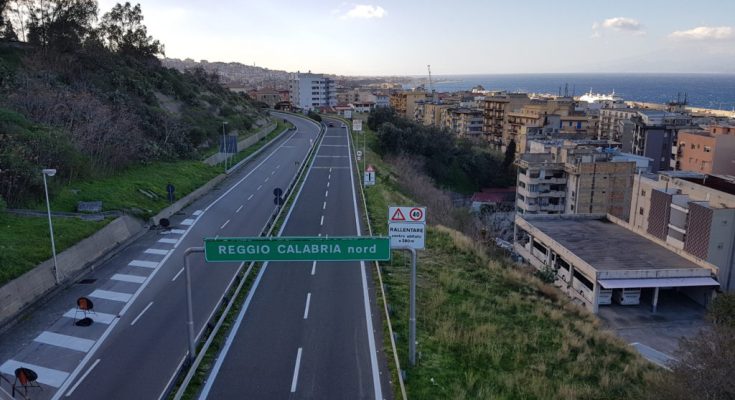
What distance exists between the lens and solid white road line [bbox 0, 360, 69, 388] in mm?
13312

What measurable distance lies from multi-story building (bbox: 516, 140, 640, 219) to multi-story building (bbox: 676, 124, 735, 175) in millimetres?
12582

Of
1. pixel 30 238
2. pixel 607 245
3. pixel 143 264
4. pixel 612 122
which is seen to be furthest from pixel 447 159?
pixel 30 238

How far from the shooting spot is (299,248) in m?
13.4

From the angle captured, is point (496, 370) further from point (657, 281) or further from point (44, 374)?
point (657, 281)

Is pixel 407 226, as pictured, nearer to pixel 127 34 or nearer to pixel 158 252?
pixel 158 252

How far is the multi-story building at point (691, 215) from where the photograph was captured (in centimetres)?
3441

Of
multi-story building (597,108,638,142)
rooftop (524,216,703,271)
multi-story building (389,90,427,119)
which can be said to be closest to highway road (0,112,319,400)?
rooftop (524,216,703,271)

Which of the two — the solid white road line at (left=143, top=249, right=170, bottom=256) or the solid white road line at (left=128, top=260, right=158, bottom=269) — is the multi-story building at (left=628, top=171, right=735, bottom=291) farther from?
the solid white road line at (left=128, top=260, right=158, bottom=269)

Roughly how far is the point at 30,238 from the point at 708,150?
234 ft

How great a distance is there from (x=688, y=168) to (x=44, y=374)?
75627 mm

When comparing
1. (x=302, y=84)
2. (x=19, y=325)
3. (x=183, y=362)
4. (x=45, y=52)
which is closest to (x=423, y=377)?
(x=183, y=362)

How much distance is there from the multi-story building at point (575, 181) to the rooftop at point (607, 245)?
755 cm

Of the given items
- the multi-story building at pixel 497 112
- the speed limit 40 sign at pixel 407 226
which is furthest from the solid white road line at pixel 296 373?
the multi-story building at pixel 497 112

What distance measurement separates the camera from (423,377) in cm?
1327
